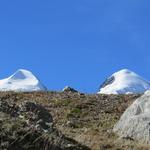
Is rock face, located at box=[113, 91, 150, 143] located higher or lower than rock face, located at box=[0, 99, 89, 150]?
higher

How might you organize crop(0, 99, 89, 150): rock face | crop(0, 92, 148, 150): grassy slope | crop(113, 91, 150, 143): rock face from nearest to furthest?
crop(0, 99, 89, 150): rock face → crop(0, 92, 148, 150): grassy slope → crop(113, 91, 150, 143): rock face

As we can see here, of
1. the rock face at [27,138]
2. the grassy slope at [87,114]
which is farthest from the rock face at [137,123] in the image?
the rock face at [27,138]

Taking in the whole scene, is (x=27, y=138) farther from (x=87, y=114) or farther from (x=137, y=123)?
(x=87, y=114)

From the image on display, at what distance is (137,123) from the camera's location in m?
22.5

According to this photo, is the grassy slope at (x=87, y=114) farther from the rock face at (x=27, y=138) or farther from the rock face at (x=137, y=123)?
the rock face at (x=27, y=138)

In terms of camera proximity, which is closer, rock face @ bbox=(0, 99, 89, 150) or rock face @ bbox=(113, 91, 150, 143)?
rock face @ bbox=(0, 99, 89, 150)

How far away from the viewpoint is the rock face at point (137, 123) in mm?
21856

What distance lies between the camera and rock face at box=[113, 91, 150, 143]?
21856mm

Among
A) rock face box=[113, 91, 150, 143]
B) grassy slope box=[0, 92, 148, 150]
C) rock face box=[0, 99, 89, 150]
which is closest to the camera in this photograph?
rock face box=[0, 99, 89, 150]

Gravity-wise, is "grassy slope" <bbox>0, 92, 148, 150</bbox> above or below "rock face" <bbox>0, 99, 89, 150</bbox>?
above

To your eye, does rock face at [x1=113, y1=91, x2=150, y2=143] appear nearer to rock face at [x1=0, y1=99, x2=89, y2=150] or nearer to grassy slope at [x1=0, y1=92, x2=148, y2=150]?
grassy slope at [x1=0, y1=92, x2=148, y2=150]

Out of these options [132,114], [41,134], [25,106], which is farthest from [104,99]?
[41,134]

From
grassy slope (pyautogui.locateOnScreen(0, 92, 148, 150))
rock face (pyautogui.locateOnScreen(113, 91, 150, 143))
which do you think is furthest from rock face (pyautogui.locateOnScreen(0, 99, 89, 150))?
rock face (pyautogui.locateOnScreen(113, 91, 150, 143))

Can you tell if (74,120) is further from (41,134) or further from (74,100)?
(41,134)
